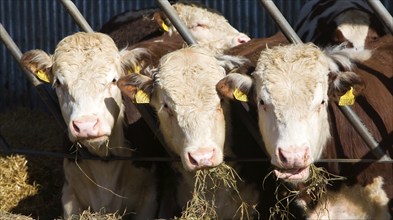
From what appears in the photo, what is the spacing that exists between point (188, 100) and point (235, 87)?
1.05 ft

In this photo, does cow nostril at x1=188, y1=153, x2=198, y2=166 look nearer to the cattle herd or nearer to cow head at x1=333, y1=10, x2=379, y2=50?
the cattle herd

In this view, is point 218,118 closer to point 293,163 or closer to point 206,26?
point 293,163

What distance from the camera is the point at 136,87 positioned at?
6738 millimetres

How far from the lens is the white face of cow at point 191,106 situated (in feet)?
20.6

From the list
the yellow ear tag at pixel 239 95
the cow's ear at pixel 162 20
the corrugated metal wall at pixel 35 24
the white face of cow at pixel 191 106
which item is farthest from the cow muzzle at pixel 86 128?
the corrugated metal wall at pixel 35 24

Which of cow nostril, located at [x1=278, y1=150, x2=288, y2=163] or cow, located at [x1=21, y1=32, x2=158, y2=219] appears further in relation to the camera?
cow, located at [x1=21, y1=32, x2=158, y2=219]

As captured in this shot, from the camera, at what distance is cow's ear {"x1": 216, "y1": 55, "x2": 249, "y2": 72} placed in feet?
22.6

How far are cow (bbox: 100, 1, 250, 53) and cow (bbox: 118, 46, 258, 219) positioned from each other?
7.34ft

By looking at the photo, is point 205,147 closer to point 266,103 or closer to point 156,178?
point 266,103

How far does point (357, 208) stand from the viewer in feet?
21.8

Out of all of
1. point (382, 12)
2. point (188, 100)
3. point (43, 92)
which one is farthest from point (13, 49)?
point (382, 12)

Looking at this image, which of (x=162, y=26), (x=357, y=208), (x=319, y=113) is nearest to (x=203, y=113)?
(x=319, y=113)

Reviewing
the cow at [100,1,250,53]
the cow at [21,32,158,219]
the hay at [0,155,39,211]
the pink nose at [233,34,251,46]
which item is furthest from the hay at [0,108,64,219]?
the pink nose at [233,34,251,46]

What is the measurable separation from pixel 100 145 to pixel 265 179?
3.80ft
